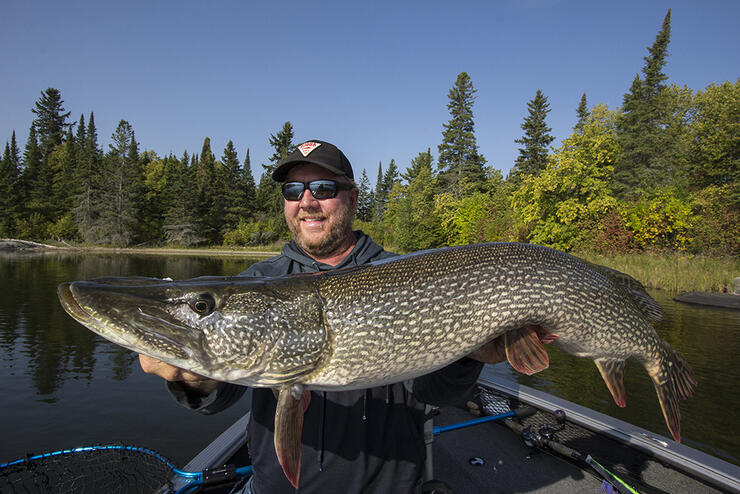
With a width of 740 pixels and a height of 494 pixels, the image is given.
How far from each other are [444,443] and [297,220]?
8.20 ft

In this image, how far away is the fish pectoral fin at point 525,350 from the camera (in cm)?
185

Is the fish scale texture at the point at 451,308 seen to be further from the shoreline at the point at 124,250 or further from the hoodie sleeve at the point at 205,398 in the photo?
the shoreline at the point at 124,250

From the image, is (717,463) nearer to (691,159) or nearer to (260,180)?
(691,159)

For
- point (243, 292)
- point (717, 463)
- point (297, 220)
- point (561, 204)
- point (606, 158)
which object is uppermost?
point (606, 158)

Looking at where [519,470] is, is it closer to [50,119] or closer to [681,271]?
[681,271]

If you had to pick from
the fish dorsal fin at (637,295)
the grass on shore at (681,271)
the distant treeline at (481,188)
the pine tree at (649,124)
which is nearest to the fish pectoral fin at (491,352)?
the fish dorsal fin at (637,295)

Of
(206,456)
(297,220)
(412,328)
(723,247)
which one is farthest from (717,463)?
(723,247)

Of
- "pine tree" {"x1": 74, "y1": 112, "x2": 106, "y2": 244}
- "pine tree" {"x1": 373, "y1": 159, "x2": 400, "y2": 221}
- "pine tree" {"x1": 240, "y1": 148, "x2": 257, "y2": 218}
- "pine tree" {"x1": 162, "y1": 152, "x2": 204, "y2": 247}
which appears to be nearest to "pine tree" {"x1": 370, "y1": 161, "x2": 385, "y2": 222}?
"pine tree" {"x1": 373, "y1": 159, "x2": 400, "y2": 221}

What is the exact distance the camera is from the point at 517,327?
5.96 ft

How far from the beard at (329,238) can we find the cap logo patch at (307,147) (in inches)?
15.0

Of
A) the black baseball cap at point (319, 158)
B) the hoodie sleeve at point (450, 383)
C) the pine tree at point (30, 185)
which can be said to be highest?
A: the pine tree at point (30, 185)

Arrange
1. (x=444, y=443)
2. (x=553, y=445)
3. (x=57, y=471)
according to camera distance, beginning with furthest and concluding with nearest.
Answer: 1. (x=444, y=443)
2. (x=553, y=445)
3. (x=57, y=471)

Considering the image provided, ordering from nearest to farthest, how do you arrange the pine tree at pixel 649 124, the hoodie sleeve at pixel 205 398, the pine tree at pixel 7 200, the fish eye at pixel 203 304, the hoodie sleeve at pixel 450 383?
1. the fish eye at pixel 203 304
2. the hoodie sleeve at pixel 205 398
3. the hoodie sleeve at pixel 450 383
4. the pine tree at pixel 649 124
5. the pine tree at pixel 7 200

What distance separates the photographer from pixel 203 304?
1.56 meters
